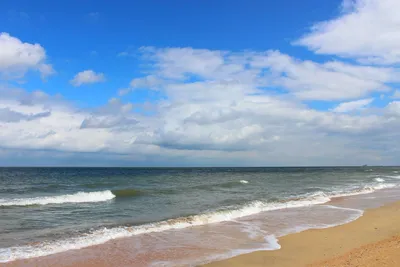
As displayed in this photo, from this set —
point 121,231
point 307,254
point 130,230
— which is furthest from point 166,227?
point 307,254

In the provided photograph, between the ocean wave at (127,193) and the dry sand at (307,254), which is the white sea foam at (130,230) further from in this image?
the ocean wave at (127,193)

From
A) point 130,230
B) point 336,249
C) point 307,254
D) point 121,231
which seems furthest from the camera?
point 130,230

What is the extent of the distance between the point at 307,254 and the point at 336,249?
1.24 meters

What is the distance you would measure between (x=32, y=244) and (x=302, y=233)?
10.6m

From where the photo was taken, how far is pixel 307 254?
1029 cm

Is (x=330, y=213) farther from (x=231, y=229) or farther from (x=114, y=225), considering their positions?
(x=114, y=225)

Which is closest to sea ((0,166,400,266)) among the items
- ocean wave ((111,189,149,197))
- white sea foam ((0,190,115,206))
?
white sea foam ((0,190,115,206))

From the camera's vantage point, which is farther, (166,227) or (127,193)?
(127,193)

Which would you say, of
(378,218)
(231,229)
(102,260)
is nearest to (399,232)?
(378,218)

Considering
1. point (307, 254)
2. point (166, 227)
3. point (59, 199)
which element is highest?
point (307, 254)

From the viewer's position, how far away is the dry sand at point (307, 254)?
29.8ft

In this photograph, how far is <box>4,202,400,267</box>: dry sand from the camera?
29.8ft

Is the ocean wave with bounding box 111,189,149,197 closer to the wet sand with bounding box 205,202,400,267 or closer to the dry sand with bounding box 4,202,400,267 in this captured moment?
the dry sand with bounding box 4,202,400,267

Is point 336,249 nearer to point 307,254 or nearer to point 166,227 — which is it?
point 307,254
